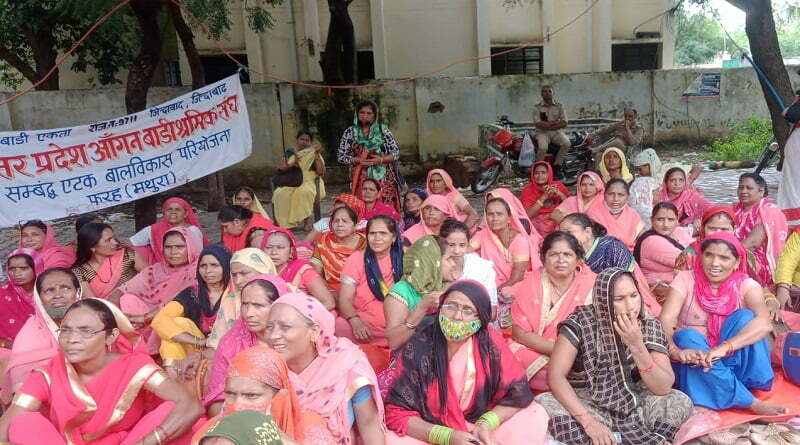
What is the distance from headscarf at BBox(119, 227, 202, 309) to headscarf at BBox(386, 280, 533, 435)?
2037mm

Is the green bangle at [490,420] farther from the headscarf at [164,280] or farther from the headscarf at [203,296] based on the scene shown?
the headscarf at [164,280]

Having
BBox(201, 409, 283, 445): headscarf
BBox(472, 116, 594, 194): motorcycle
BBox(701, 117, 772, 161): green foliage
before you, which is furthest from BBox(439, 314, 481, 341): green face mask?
BBox(701, 117, 772, 161): green foliage

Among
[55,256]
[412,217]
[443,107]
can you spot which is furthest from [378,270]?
[443,107]

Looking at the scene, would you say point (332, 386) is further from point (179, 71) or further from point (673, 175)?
point (179, 71)

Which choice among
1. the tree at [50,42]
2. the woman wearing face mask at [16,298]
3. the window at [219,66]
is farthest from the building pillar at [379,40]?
the woman wearing face mask at [16,298]

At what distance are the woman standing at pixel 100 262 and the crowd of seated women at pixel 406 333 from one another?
0.01m

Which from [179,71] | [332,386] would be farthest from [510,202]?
[179,71]

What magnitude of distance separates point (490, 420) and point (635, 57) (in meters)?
13.3

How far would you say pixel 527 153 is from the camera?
9352mm

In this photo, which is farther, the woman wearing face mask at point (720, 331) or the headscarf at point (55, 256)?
the headscarf at point (55, 256)

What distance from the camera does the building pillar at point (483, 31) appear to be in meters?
13.0

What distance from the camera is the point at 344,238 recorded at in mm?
4457

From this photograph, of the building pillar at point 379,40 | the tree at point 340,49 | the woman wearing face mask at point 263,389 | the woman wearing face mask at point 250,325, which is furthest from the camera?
the building pillar at point 379,40

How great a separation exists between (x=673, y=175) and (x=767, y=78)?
2532 mm
